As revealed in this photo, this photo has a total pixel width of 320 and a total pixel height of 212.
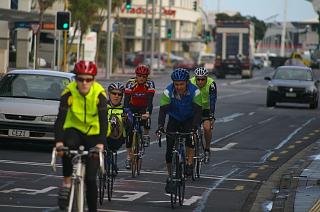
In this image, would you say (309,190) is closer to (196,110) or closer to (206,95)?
(196,110)

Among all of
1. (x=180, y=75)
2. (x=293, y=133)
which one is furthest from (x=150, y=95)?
(x=293, y=133)

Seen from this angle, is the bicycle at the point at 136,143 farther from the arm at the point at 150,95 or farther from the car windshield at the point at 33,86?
the car windshield at the point at 33,86

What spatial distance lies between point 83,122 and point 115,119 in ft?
12.2

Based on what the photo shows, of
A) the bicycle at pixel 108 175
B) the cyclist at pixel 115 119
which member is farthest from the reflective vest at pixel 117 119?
the bicycle at pixel 108 175

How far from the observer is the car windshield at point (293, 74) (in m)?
38.4

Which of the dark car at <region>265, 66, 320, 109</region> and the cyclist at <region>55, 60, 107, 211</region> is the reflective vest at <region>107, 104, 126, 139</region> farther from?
the dark car at <region>265, 66, 320, 109</region>

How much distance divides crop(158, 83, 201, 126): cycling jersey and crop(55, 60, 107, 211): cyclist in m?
3.53

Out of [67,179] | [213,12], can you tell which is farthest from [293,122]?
[213,12]

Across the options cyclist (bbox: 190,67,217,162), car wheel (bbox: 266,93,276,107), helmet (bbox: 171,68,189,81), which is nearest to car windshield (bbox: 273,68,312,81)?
car wheel (bbox: 266,93,276,107)

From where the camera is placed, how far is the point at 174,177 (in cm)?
1280

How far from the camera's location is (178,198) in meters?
13.1

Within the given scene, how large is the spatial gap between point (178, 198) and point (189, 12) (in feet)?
432

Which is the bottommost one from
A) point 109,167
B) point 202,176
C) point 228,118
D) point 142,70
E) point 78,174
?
point 228,118

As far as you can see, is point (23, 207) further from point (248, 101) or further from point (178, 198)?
point (248, 101)
